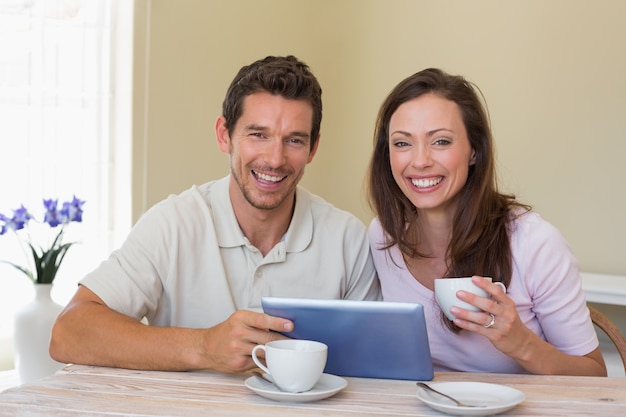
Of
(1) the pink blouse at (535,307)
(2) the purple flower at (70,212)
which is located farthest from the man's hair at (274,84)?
(2) the purple flower at (70,212)

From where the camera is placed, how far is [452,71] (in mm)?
3420

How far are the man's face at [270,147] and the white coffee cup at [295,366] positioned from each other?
25.3 inches

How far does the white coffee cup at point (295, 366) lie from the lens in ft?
3.82

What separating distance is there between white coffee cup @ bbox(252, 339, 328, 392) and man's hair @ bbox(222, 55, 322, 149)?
763mm

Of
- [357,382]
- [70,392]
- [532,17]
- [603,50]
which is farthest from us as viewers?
[532,17]

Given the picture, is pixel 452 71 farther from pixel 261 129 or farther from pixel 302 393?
pixel 302 393

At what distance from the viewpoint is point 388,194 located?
1909 mm

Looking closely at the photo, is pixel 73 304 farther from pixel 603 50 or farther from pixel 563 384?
pixel 603 50

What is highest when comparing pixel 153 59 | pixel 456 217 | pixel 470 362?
pixel 153 59

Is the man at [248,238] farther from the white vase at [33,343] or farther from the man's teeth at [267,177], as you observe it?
the white vase at [33,343]

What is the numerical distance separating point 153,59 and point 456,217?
1.81 meters

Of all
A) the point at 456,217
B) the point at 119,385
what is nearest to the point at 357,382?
the point at 119,385

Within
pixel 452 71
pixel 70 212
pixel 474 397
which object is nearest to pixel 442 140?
pixel 474 397

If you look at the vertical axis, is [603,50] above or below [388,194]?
above
